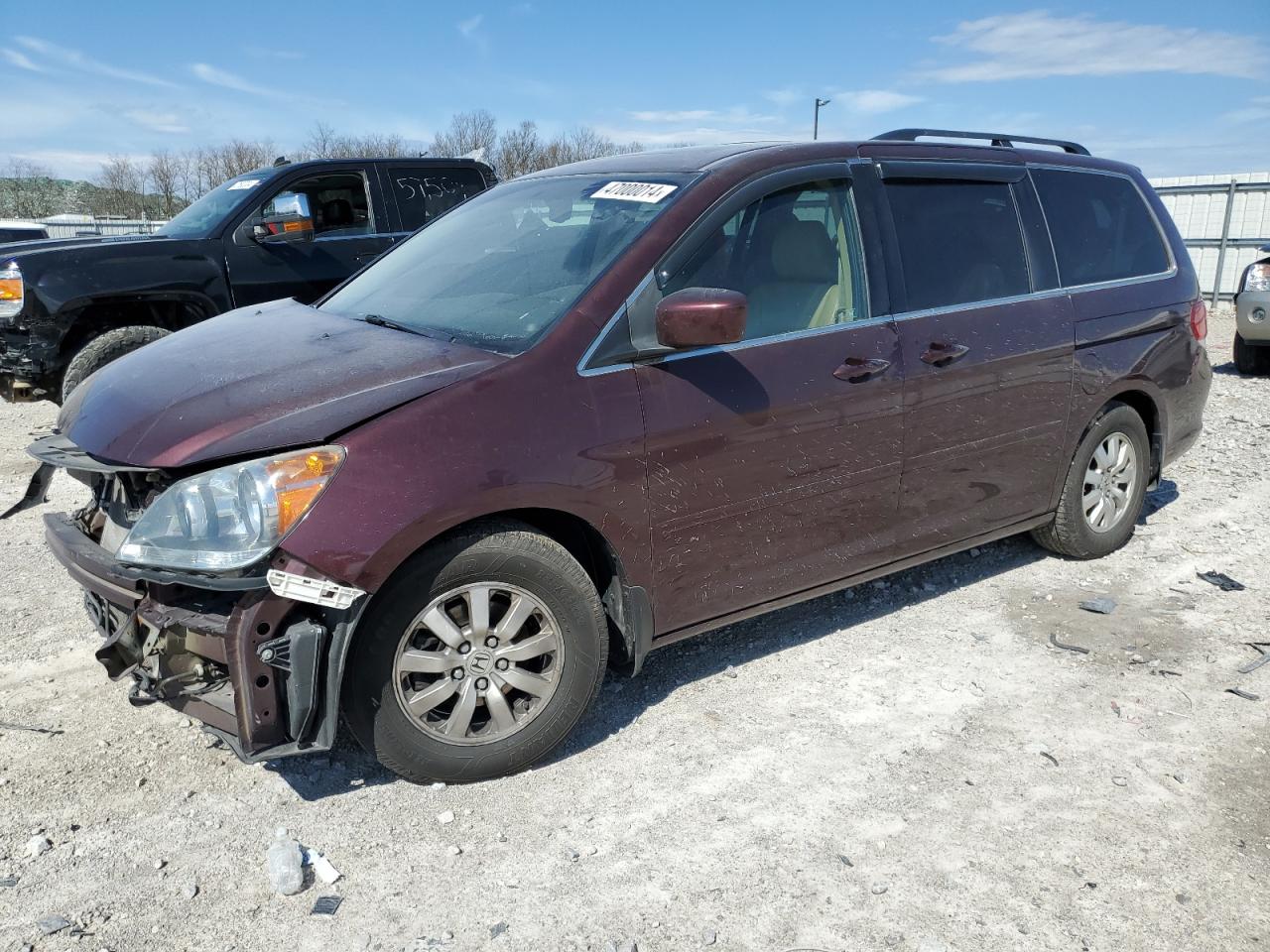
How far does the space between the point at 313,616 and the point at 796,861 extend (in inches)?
58.5

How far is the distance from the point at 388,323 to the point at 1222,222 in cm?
1775

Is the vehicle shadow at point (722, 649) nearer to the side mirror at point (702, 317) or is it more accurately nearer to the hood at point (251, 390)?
the hood at point (251, 390)

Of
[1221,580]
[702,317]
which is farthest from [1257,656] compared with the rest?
[702,317]

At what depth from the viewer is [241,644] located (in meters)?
2.63

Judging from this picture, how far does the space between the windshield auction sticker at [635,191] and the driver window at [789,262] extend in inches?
9.9

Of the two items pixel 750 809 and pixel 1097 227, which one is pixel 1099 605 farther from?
pixel 750 809

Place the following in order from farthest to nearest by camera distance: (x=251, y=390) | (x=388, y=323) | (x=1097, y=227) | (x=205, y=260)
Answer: (x=205, y=260) → (x=1097, y=227) → (x=388, y=323) → (x=251, y=390)

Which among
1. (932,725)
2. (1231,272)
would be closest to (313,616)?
(932,725)

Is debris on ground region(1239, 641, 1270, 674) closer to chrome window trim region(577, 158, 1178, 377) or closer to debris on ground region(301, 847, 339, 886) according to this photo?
chrome window trim region(577, 158, 1178, 377)

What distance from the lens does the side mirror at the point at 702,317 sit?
3.04 meters

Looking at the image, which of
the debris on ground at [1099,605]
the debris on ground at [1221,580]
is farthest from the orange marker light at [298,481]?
the debris on ground at [1221,580]

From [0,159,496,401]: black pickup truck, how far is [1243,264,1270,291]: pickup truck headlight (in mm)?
7840

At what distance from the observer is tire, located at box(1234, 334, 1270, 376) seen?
1083 centimetres

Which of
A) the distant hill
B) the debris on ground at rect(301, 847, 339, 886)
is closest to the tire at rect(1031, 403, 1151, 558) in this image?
the debris on ground at rect(301, 847, 339, 886)
